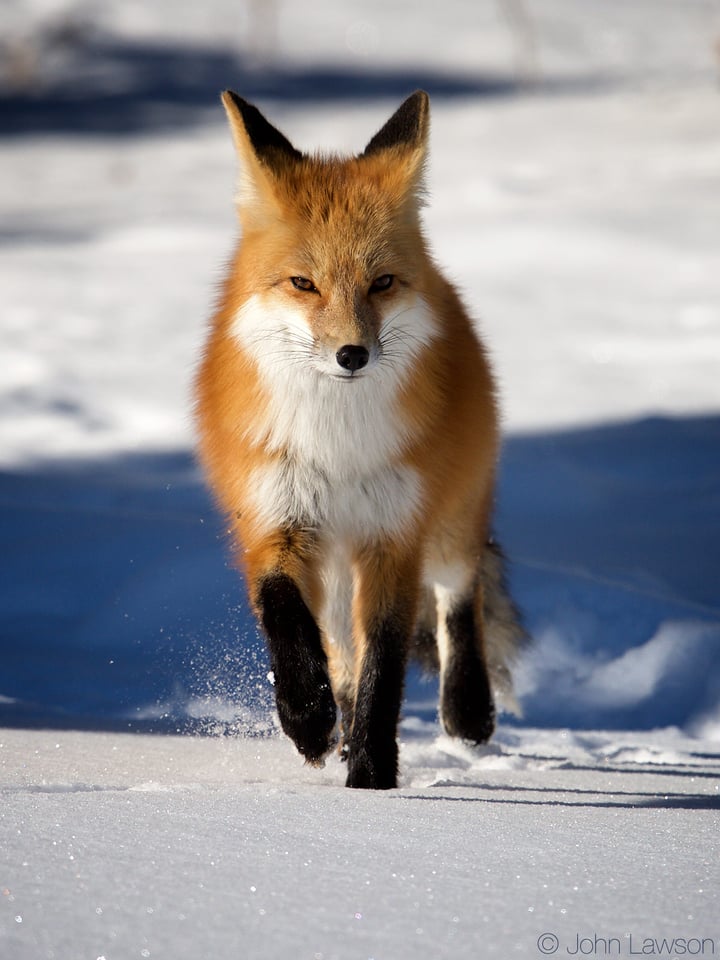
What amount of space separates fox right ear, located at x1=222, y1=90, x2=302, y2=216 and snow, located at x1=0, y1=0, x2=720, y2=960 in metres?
0.53

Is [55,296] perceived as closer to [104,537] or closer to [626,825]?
[104,537]

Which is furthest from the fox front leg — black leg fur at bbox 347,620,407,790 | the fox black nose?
the fox black nose

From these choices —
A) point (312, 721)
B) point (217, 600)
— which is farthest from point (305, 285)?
point (217, 600)

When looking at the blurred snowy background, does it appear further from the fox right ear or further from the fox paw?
the fox right ear

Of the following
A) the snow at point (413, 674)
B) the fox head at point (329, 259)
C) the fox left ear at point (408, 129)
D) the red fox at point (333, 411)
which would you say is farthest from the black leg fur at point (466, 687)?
the fox left ear at point (408, 129)

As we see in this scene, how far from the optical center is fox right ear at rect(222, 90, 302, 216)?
314 centimetres

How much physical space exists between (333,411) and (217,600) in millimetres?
1696

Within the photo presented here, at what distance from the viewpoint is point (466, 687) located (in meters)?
3.94

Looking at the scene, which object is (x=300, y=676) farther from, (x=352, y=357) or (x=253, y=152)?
(x=253, y=152)

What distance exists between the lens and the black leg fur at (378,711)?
10.1 ft

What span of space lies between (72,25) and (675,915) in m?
18.8

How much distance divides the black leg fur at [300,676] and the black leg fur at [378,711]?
112 millimetres

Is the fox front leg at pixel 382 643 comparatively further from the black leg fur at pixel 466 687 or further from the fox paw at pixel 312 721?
the black leg fur at pixel 466 687

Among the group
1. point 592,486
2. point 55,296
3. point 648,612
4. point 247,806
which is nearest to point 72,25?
point 55,296
